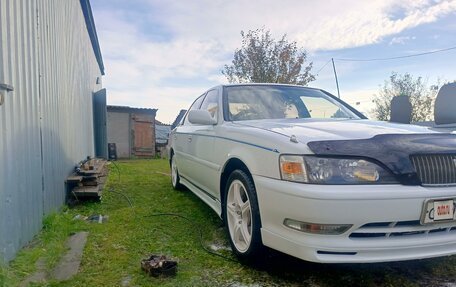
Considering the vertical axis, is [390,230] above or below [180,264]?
above

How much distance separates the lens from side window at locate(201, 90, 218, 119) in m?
3.74

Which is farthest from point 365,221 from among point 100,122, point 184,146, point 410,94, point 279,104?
point 410,94

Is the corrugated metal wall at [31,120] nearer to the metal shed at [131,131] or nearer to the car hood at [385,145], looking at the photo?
the car hood at [385,145]

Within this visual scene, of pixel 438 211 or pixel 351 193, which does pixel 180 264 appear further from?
pixel 438 211

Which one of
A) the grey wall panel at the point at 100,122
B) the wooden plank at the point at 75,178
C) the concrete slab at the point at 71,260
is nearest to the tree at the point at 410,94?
the grey wall panel at the point at 100,122

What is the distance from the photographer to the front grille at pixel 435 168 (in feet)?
6.73

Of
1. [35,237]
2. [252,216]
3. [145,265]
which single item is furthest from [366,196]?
[35,237]

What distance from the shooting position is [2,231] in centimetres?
232

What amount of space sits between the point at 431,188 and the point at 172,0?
756 cm

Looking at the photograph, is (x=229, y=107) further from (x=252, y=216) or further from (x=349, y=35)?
(x=349, y=35)

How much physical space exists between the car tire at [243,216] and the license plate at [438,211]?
1050mm

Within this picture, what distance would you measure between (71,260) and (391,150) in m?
2.52

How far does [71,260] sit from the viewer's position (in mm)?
2680

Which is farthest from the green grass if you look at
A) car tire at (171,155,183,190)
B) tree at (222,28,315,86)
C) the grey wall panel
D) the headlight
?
tree at (222,28,315,86)
